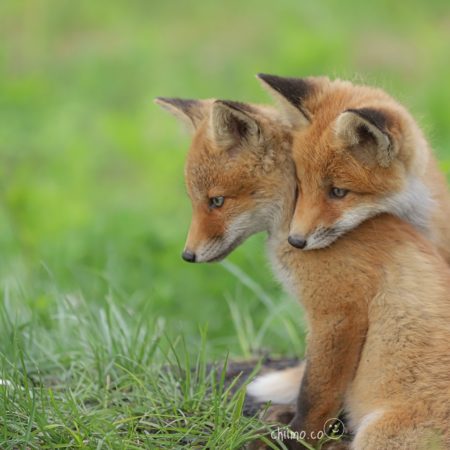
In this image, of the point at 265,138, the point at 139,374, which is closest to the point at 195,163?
the point at 265,138

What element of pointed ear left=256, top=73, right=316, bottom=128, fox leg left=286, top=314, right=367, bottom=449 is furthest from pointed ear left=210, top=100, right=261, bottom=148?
fox leg left=286, top=314, right=367, bottom=449

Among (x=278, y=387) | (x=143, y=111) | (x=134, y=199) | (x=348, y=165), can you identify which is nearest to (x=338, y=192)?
(x=348, y=165)

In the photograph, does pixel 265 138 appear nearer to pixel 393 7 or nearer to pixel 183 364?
pixel 183 364

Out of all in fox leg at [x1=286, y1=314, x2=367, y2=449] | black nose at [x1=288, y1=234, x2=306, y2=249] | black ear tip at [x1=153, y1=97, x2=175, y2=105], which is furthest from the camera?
black ear tip at [x1=153, y1=97, x2=175, y2=105]

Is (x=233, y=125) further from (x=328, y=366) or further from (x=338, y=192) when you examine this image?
(x=328, y=366)

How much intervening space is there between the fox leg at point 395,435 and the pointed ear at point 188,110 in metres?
2.29

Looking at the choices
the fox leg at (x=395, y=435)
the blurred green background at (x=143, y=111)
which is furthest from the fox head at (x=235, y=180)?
the fox leg at (x=395, y=435)

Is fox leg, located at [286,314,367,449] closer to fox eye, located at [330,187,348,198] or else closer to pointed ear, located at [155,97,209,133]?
fox eye, located at [330,187,348,198]

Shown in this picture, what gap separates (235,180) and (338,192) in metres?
0.63

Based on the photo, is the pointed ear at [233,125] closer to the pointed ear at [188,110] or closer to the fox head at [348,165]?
the fox head at [348,165]

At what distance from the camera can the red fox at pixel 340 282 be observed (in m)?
5.69

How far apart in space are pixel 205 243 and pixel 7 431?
5.36ft

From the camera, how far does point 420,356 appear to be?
5773mm

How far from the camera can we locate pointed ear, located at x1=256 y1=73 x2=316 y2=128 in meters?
6.34
